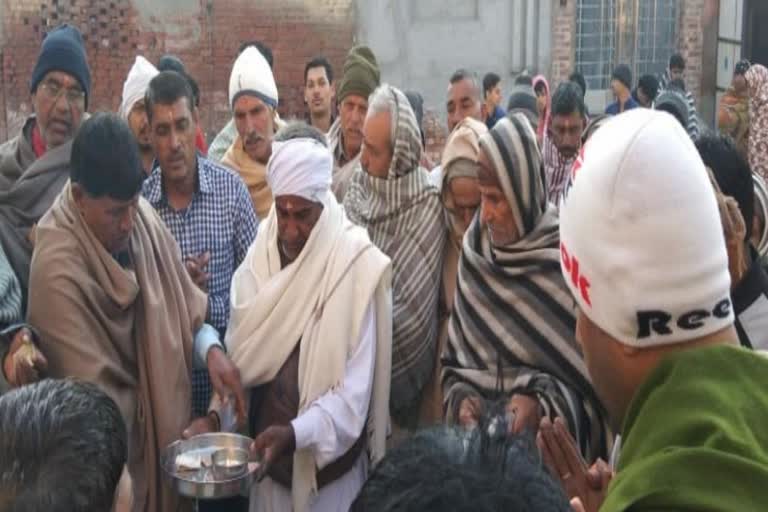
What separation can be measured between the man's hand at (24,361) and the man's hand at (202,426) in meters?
0.56

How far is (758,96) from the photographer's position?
10680mm

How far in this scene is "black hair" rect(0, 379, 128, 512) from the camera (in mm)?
2104

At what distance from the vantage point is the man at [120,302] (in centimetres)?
359

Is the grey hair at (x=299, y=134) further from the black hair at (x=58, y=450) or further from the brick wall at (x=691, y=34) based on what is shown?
the brick wall at (x=691, y=34)

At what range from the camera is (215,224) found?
4.60 meters

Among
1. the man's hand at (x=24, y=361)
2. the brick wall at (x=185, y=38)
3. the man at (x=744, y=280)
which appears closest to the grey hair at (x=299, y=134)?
the man's hand at (x=24, y=361)

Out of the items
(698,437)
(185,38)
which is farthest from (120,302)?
(185,38)

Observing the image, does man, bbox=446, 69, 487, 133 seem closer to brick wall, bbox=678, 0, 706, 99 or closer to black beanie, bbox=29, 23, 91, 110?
black beanie, bbox=29, 23, 91, 110

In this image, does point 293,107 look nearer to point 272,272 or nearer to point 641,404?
point 272,272

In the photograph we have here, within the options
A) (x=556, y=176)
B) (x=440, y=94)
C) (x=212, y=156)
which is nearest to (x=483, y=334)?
(x=556, y=176)

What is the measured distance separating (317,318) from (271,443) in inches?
19.1

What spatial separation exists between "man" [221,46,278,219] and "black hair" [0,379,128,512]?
11.7ft

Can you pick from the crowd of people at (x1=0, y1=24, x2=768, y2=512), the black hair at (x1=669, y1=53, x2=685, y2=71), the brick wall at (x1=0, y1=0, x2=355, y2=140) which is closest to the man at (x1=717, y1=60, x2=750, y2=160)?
the black hair at (x1=669, y1=53, x2=685, y2=71)

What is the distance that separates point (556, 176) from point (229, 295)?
9.46ft
